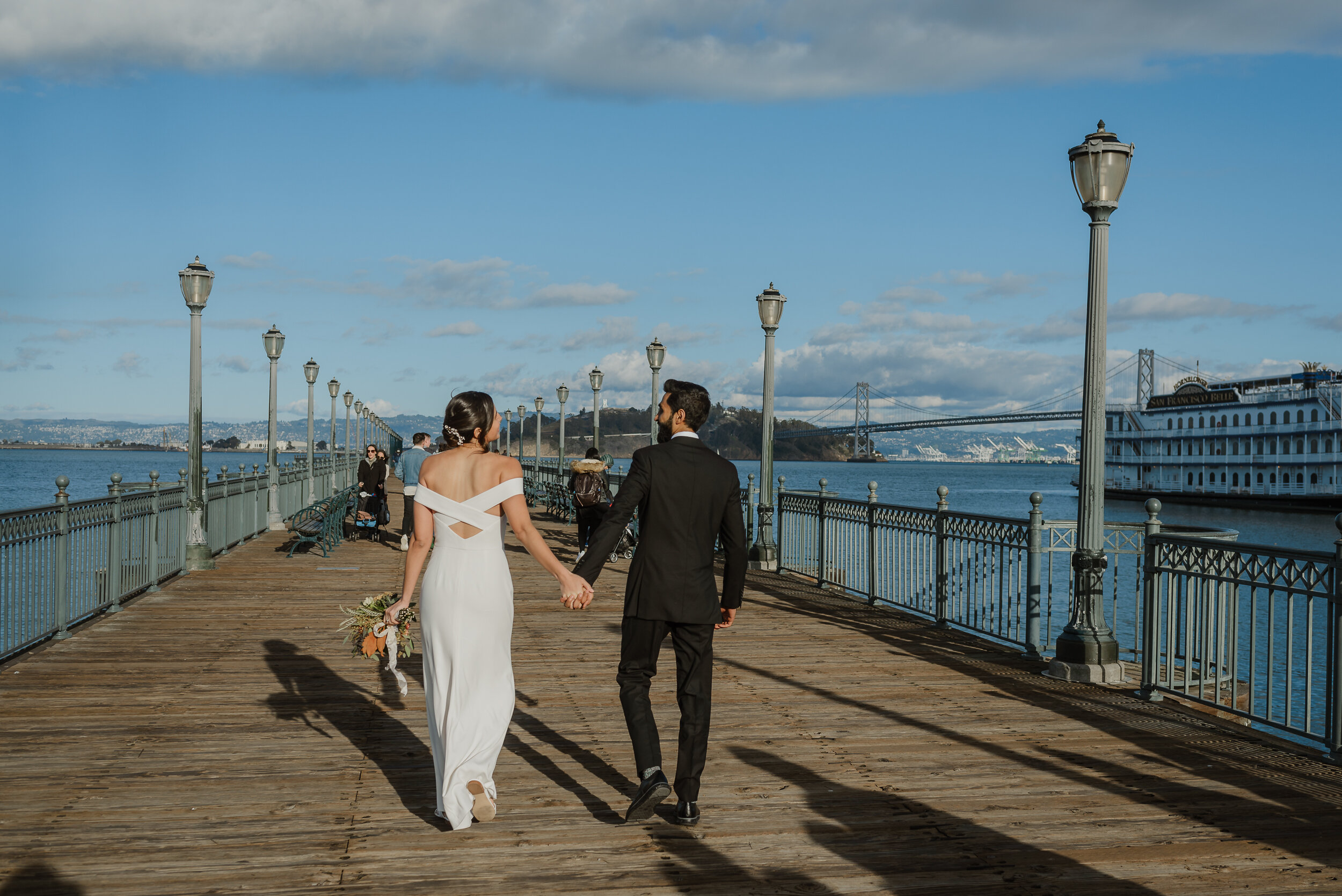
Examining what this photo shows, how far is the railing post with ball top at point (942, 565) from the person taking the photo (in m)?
10.6

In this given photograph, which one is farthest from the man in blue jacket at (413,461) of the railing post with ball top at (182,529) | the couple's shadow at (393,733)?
the couple's shadow at (393,733)

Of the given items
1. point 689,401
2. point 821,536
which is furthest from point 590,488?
point 689,401

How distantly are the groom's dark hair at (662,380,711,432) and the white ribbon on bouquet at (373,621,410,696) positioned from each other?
253 centimetres

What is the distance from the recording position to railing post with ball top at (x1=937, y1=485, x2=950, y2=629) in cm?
1062

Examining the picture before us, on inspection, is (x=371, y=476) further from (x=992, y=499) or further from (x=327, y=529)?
(x=992, y=499)

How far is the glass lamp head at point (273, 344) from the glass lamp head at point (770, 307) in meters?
14.3

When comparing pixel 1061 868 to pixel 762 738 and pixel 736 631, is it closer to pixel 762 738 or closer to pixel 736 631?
pixel 762 738

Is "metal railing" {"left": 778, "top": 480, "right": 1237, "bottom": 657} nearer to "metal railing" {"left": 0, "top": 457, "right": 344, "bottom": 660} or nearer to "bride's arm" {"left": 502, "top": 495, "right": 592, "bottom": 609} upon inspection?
"bride's arm" {"left": 502, "top": 495, "right": 592, "bottom": 609}

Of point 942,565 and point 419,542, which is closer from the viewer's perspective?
point 419,542

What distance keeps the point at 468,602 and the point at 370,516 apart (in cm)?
1722

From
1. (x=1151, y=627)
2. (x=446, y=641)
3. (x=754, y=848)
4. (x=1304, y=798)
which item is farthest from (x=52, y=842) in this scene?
(x=1151, y=627)

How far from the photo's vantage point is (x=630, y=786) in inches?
215

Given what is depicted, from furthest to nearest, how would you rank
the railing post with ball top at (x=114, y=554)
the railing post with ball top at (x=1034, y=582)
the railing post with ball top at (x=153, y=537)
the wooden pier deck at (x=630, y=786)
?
the railing post with ball top at (x=153, y=537)
the railing post with ball top at (x=114, y=554)
the railing post with ball top at (x=1034, y=582)
the wooden pier deck at (x=630, y=786)

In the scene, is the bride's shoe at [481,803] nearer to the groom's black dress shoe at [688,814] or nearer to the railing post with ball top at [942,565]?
the groom's black dress shoe at [688,814]
